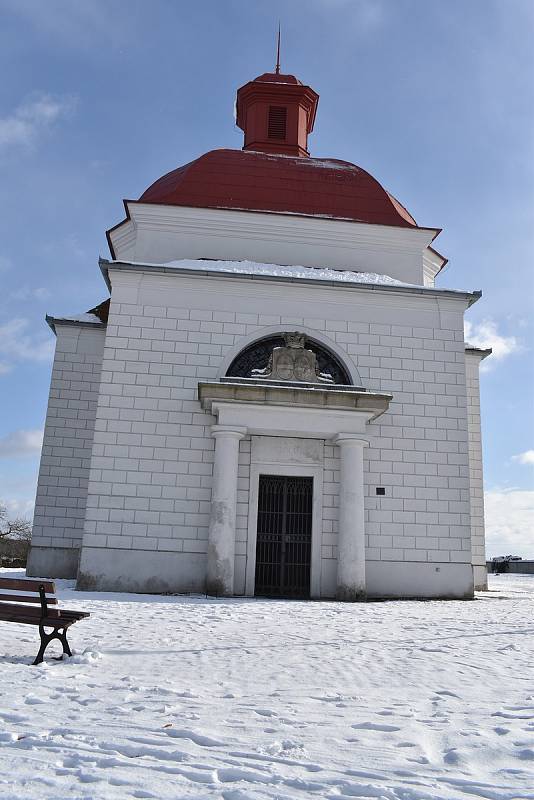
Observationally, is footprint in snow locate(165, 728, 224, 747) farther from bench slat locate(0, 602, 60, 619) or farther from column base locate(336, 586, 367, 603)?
column base locate(336, 586, 367, 603)

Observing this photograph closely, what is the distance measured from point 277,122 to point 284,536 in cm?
1517

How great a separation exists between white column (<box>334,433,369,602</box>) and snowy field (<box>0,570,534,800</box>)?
4.52 meters

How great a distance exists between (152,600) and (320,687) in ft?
22.4

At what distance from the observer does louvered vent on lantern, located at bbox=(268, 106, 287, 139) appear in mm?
22469

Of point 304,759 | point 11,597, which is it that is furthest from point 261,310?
point 304,759

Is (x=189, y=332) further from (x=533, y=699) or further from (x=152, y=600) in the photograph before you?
(x=533, y=699)

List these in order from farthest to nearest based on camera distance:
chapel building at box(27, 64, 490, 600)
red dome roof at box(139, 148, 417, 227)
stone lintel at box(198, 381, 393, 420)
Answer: red dome roof at box(139, 148, 417, 227), chapel building at box(27, 64, 490, 600), stone lintel at box(198, 381, 393, 420)

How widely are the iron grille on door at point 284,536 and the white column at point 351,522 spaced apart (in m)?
0.87

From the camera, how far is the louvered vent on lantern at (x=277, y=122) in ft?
73.7

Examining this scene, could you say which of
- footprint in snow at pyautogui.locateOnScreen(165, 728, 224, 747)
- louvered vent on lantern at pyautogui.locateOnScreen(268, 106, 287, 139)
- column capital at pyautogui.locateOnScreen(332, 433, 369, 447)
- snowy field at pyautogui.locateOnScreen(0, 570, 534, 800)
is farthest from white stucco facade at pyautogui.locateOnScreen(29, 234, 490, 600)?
louvered vent on lantern at pyautogui.locateOnScreen(268, 106, 287, 139)

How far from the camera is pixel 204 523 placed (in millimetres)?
13312

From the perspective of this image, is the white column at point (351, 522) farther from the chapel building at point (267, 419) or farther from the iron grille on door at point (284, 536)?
the iron grille on door at point (284, 536)

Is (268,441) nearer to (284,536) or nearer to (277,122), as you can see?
(284,536)

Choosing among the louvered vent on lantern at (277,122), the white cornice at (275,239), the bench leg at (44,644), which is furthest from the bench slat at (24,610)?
the louvered vent on lantern at (277,122)
